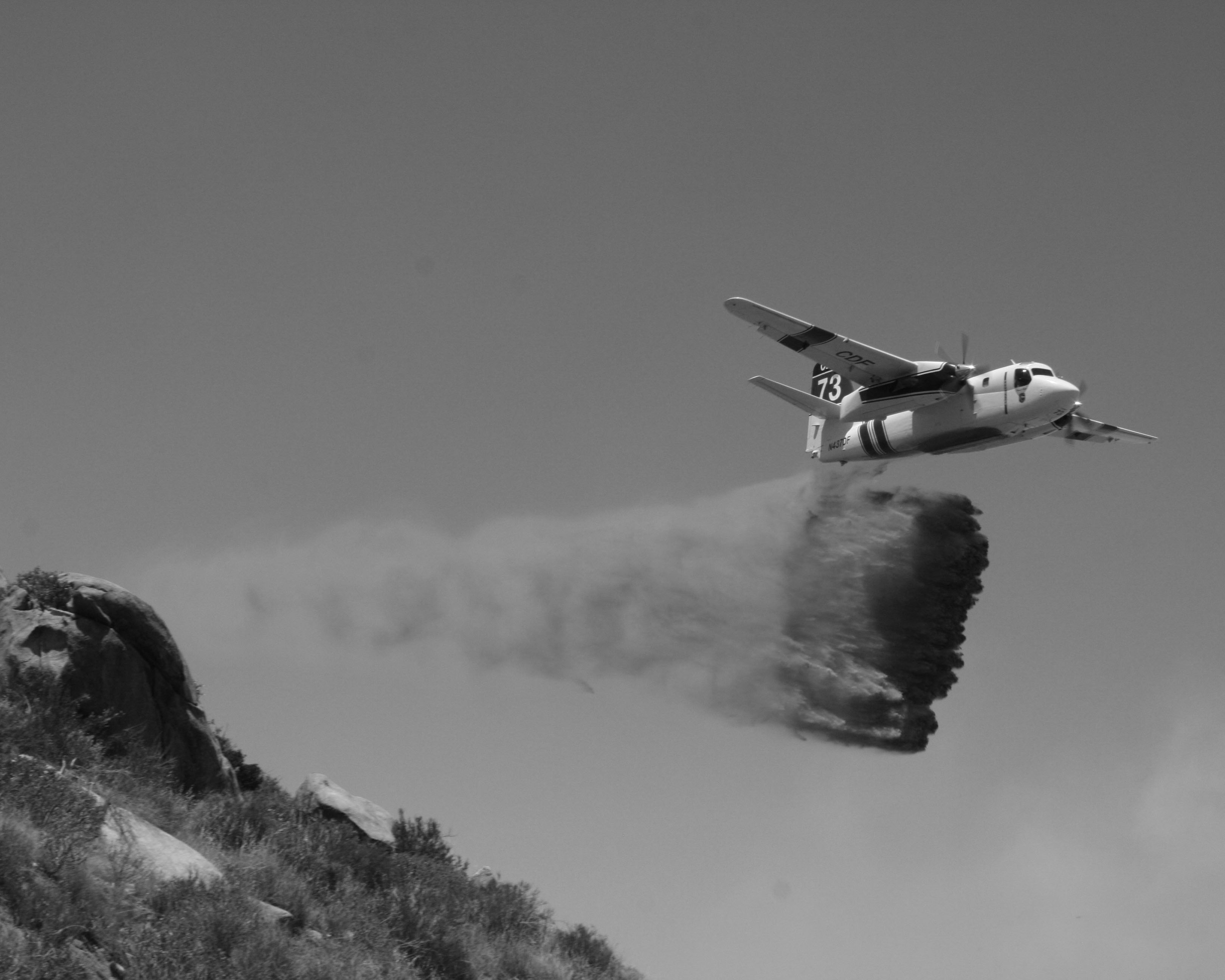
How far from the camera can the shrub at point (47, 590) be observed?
2150 cm

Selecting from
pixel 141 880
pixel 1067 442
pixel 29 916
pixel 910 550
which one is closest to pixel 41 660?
pixel 141 880

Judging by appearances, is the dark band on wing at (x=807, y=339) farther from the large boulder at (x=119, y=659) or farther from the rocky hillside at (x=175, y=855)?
the large boulder at (x=119, y=659)

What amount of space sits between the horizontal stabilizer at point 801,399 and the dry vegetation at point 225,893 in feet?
62.9

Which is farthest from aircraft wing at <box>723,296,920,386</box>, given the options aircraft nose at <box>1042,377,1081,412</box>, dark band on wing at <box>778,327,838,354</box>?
aircraft nose at <box>1042,377,1081,412</box>

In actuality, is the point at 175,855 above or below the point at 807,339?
below

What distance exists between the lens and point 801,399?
132 feet

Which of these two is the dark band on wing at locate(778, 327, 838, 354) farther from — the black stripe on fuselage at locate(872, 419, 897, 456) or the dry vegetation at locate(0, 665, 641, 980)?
the dry vegetation at locate(0, 665, 641, 980)

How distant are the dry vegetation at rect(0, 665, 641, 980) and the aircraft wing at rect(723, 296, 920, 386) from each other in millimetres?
17253

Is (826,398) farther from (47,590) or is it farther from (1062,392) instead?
(47,590)

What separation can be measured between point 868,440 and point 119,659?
2249cm

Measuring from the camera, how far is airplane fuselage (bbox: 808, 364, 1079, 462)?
3397 centimetres

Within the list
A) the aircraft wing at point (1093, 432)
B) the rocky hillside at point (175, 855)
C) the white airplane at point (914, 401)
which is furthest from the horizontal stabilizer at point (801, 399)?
the rocky hillside at point (175, 855)

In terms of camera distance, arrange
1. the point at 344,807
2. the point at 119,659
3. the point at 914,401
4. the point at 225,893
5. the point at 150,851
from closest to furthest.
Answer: the point at 225,893 → the point at 150,851 → the point at 119,659 → the point at 344,807 → the point at 914,401

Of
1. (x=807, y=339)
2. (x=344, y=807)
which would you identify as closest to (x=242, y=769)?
(x=344, y=807)
